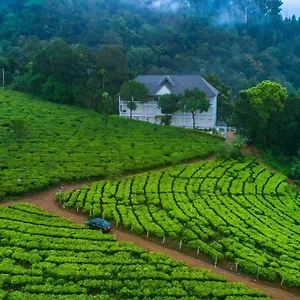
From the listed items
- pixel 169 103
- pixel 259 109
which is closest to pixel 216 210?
pixel 259 109

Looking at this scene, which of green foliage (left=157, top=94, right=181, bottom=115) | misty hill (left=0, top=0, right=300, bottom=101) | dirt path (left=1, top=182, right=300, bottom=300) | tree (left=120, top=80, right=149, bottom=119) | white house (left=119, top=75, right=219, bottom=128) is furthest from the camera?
misty hill (left=0, top=0, right=300, bottom=101)

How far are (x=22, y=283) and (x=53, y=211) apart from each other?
12411mm

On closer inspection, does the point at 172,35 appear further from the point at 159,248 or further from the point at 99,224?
the point at 159,248

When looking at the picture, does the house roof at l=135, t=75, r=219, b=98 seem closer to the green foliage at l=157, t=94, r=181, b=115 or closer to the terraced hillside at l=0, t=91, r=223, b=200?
the green foliage at l=157, t=94, r=181, b=115


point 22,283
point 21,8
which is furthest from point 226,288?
point 21,8

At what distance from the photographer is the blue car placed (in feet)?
105

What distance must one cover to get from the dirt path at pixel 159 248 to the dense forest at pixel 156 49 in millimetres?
32834

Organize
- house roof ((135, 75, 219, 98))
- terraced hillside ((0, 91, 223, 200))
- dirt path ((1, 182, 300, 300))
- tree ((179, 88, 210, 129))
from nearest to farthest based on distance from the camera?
dirt path ((1, 182, 300, 300)) → terraced hillside ((0, 91, 223, 200)) → tree ((179, 88, 210, 129)) → house roof ((135, 75, 219, 98))

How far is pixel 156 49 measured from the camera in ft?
392

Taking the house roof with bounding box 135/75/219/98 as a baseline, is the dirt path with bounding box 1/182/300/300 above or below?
below

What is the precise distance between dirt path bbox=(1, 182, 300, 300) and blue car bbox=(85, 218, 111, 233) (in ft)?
2.65

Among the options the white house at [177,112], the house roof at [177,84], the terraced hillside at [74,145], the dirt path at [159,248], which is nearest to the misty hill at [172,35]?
the house roof at [177,84]

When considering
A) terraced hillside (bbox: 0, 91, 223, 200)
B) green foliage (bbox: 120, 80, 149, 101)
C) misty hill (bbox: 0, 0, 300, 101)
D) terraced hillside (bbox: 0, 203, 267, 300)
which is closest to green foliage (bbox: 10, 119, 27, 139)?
terraced hillside (bbox: 0, 91, 223, 200)

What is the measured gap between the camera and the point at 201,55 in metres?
125
